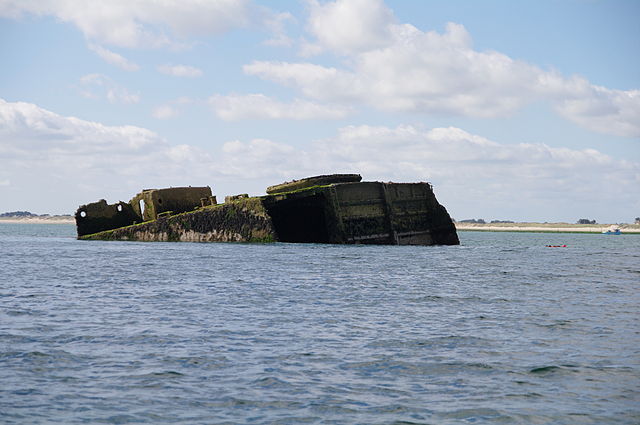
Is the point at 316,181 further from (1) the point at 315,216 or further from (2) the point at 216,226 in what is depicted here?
(2) the point at 216,226

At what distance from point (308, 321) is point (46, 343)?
394 centimetres

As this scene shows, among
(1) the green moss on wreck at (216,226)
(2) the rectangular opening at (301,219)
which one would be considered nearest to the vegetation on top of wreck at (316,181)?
(2) the rectangular opening at (301,219)

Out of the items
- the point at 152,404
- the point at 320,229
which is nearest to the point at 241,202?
the point at 320,229

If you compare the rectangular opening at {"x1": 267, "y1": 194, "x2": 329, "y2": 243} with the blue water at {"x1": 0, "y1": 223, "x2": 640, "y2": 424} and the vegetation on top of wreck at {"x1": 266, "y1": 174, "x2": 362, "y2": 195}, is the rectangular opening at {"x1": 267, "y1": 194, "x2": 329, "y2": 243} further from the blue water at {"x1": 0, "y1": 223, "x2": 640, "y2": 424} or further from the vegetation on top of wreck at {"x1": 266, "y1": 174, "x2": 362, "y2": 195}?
the blue water at {"x1": 0, "y1": 223, "x2": 640, "y2": 424}

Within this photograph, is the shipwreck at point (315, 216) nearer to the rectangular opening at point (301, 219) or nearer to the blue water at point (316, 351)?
the rectangular opening at point (301, 219)

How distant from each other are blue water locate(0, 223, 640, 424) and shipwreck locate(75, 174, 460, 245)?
12.3 meters

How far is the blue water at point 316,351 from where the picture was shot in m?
6.24

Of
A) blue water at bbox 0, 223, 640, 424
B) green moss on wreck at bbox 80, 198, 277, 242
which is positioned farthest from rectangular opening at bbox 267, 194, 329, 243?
blue water at bbox 0, 223, 640, 424

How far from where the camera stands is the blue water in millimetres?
6238

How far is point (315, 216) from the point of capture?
31469 millimetres

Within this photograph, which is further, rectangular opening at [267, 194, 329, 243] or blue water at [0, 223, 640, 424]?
rectangular opening at [267, 194, 329, 243]

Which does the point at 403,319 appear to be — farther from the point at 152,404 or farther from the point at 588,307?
the point at 152,404

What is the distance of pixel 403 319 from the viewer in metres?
11.3

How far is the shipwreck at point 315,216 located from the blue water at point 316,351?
1225 cm
